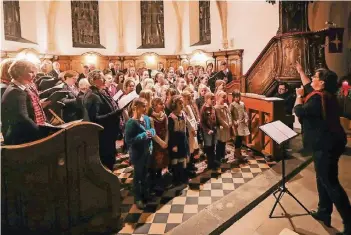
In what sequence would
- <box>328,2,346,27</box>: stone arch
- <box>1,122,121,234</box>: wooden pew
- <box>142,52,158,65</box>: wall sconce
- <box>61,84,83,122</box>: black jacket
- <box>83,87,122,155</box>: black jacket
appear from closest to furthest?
<box>1,122,121,234</box>: wooden pew, <box>83,87,122,155</box>: black jacket, <box>61,84,83,122</box>: black jacket, <box>328,2,346,27</box>: stone arch, <box>142,52,158,65</box>: wall sconce

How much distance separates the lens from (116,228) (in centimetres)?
334

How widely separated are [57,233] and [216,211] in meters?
1.87

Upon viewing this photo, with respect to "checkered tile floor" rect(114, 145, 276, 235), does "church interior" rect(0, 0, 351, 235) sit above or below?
above

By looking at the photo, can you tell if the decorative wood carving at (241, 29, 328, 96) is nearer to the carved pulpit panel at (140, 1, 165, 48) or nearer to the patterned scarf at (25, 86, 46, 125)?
the patterned scarf at (25, 86, 46, 125)

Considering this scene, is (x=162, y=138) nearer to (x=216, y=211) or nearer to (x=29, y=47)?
(x=216, y=211)

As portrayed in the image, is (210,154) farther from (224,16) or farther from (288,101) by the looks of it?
(224,16)

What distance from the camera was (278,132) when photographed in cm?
371

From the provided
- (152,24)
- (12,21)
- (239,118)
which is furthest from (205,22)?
(239,118)

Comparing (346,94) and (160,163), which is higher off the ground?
(346,94)

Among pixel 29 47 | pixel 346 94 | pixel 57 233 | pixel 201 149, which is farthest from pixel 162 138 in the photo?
pixel 29 47

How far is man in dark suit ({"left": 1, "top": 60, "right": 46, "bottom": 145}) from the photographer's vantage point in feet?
9.37

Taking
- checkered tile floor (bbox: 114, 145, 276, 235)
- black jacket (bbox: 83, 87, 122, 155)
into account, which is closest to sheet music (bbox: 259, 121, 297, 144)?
checkered tile floor (bbox: 114, 145, 276, 235)

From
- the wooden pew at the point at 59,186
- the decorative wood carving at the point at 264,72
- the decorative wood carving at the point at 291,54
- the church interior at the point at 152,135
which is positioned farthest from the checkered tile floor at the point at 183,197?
the decorative wood carving at the point at 264,72

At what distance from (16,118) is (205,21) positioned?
12.6 meters
